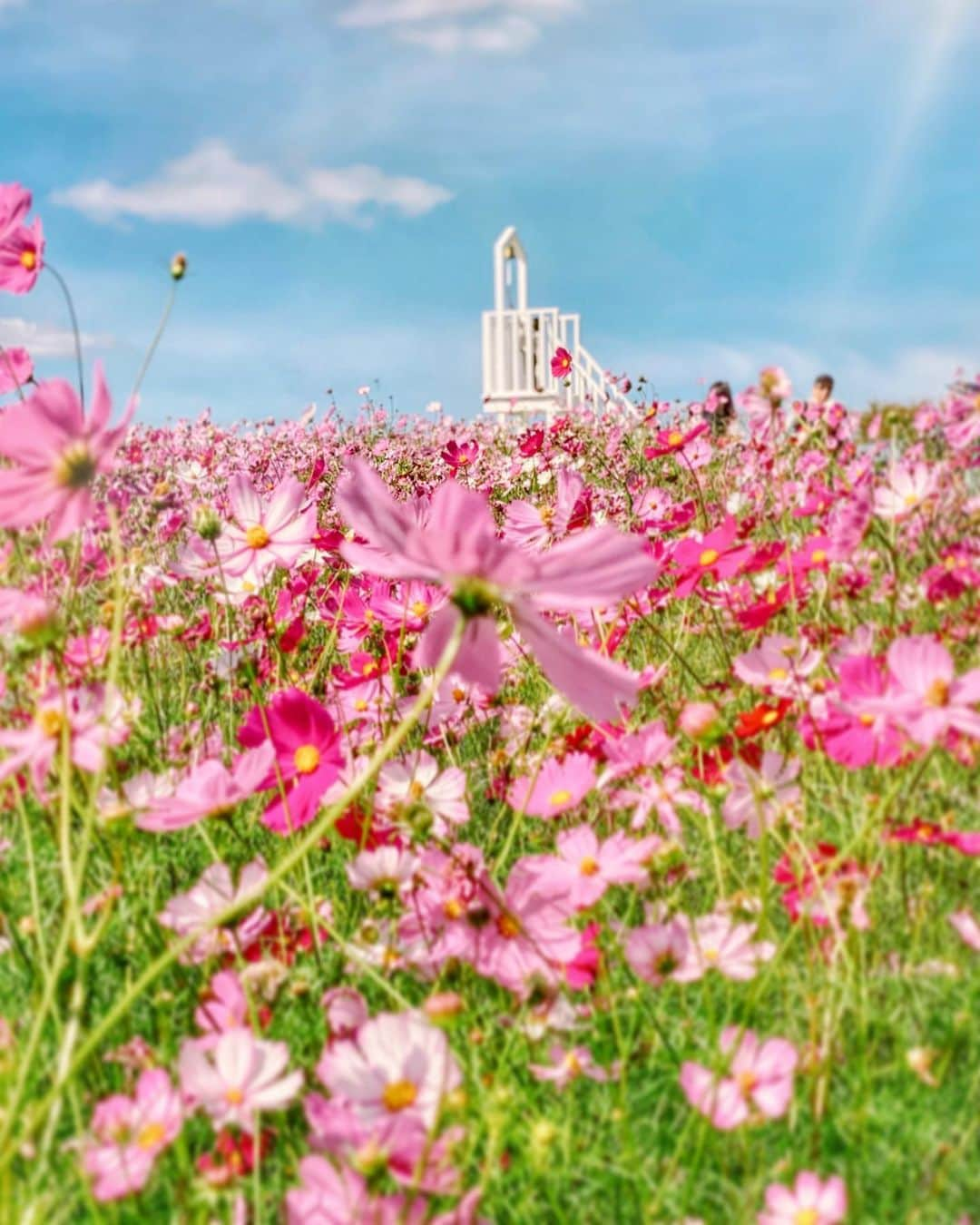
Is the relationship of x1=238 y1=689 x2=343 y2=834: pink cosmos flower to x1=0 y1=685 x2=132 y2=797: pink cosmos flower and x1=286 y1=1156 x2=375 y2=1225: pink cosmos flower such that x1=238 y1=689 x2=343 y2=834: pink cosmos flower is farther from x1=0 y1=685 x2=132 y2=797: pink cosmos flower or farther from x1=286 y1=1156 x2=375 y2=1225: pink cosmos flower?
x1=286 y1=1156 x2=375 y2=1225: pink cosmos flower

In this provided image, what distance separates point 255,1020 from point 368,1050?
0.15m

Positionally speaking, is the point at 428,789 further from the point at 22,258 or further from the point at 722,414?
the point at 722,414

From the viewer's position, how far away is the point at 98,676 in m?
1.18

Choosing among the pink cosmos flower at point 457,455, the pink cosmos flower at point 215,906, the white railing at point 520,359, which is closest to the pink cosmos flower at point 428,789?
the pink cosmos flower at point 215,906

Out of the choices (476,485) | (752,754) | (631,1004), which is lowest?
(631,1004)

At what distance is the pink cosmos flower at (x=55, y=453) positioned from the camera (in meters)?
0.73

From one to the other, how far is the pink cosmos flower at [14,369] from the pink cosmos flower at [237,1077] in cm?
67

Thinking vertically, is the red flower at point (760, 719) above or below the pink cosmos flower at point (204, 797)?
above

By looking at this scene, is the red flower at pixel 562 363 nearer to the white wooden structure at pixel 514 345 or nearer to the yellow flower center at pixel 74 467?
the yellow flower center at pixel 74 467

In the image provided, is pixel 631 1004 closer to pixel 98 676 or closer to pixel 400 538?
pixel 400 538

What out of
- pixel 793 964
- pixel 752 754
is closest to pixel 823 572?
pixel 752 754

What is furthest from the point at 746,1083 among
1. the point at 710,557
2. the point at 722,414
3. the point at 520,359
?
the point at 520,359

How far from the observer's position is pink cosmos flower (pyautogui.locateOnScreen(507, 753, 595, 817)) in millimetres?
1031

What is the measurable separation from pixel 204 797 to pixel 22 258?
61 centimetres
